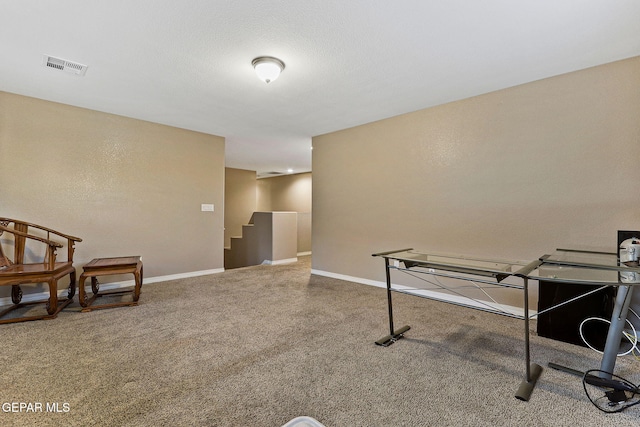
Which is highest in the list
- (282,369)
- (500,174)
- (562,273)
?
(500,174)

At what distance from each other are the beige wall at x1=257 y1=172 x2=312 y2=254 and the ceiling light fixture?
6.81m

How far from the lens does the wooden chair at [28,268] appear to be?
2764mm

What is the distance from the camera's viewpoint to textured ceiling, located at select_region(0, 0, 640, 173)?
1988 mm

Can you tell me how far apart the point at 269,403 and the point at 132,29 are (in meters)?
2.80

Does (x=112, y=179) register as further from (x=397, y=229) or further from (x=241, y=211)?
(x=241, y=211)

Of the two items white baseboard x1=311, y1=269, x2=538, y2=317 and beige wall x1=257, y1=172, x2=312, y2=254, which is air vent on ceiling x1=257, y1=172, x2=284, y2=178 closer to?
beige wall x1=257, y1=172, x2=312, y2=254

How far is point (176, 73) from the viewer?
2889 millimetres

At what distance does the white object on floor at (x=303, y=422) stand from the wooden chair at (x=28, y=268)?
2.87m

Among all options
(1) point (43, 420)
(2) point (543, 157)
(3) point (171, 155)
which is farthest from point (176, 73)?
(2) point (543, 157)

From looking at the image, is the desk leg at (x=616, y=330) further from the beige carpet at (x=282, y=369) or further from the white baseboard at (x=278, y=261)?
the white baseboard at (x=278, y=261)

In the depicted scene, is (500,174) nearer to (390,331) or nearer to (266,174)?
(390,331)

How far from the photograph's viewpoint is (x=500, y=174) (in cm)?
323

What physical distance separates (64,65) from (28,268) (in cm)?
203

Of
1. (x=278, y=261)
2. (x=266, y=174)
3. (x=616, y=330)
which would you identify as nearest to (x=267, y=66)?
(x=616, y=330)
